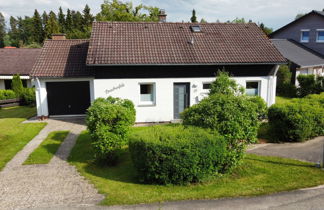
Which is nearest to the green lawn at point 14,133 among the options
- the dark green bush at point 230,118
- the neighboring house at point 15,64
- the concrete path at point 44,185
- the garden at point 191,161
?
the concrete path at point 44,185

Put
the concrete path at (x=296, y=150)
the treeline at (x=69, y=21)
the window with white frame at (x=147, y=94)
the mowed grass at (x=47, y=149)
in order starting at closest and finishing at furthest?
the concrete path at (x=296, y=150), the mowed grass at (x=47, y=149), the window with white frame at (x=147, y=94), the treeline at (x=69, y=21)

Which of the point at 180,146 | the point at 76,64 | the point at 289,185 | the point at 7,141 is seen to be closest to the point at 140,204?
the point at 180,146

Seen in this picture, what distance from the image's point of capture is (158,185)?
709 centimetres

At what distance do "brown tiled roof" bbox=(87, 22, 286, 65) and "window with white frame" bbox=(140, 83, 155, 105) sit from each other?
141 centimetres

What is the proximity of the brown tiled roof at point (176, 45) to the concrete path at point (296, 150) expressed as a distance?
5.80 metres

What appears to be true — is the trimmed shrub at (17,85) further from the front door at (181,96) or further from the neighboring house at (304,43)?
the neighboring house at (304,43)

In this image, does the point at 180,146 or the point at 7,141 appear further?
the point at 7,141

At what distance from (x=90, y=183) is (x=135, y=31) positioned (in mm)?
10829

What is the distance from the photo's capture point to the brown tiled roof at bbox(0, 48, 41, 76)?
25.0m

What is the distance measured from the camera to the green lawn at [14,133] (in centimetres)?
1054

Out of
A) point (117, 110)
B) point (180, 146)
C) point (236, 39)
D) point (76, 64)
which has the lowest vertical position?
point (180, 146)

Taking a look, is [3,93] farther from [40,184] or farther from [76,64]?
[40,184]

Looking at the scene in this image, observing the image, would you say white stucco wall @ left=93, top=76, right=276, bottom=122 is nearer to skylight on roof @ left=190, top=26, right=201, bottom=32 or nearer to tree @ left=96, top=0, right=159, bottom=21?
skylight on roof @ left=190, top=26, right=201, bottom=32

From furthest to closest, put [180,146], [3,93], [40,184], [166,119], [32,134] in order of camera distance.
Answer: [3,93] → [166,119] → [32,134] → [40,184] → [180,146]
